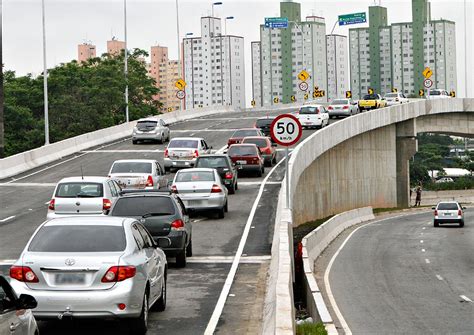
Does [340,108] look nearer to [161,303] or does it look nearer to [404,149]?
[404,149]

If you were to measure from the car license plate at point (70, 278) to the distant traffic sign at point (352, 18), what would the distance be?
94.5 metres

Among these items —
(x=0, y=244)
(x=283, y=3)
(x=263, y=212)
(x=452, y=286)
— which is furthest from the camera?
(x=283, y=3)

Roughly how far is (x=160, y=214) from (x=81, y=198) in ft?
20.7

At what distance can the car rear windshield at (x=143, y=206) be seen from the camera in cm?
2011

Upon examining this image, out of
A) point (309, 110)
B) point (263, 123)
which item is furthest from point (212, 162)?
point (309, 110)

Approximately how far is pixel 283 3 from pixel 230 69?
3467cm

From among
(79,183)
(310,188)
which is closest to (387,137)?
(310,188)

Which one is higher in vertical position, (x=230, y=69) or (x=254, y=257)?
(x=230, y=69)

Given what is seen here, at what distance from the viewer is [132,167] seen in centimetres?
3466

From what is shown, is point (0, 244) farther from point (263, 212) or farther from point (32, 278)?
point (32, 278)

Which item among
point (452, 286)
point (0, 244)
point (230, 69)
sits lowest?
point (452, 286)

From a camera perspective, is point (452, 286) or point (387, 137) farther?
point (387, 137)

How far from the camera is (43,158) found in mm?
51812

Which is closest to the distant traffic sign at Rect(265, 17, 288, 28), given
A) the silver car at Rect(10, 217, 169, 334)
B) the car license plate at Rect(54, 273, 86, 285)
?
the silver car at Rect(10, 217, 169, 334)
